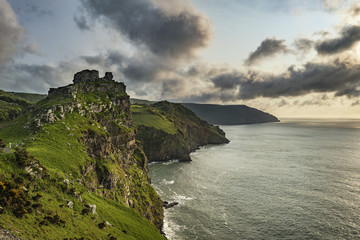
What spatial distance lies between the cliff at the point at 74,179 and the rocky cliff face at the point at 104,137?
0.97 feet

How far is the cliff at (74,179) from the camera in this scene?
31766 millimetres

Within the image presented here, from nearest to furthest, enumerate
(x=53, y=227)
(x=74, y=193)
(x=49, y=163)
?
1. (x=53, y=227)
2. (x=74, y=193)
3. (x=49, y=163)

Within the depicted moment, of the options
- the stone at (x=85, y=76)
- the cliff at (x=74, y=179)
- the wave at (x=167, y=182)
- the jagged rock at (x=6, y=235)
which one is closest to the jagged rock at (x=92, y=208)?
the cliff at (x=74, y=179)

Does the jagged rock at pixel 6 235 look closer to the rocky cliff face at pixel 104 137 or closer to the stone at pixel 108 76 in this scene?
the rocky cliff face at pixel 104 137

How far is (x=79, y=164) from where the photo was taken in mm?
56594

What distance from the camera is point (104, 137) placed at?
3095 inches

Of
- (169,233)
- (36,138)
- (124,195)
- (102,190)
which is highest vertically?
(36,138)

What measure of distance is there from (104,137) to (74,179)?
2862cm

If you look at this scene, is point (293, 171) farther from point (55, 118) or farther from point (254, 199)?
point (55, 118)

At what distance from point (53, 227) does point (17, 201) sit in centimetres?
665

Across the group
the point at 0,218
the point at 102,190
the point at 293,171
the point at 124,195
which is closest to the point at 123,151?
the point at 124,195

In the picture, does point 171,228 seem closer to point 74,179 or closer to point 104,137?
point 104,137

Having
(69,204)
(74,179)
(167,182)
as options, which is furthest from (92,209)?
(167,182)

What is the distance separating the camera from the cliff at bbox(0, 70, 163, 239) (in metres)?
31.8
